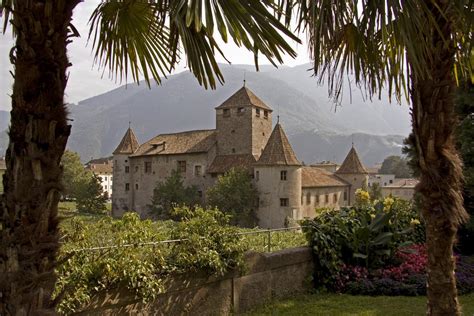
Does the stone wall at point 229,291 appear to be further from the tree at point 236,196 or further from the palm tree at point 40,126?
the tree at point 236,196

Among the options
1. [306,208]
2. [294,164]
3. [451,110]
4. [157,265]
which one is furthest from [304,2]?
[306,208]

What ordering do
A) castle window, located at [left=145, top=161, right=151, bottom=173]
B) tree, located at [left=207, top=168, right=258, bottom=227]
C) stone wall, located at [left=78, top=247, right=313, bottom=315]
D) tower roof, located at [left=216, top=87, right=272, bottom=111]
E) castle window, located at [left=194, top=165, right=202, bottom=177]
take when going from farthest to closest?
castle window, located at [left=145, top=161, right=151, bottom=173], tower roof, located at [left=216, top=87, right=272, bottom=111], castle window, located at [left=194, top=165, right=202, bottom=177], tree, located at [left=207, top=168, right=258, bottom=227], stone wall, located at [left=78, top=247, right=313, bottom=315]

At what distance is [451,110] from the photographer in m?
4.25

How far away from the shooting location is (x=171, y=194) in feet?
153

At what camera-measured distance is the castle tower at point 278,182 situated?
1673 inches

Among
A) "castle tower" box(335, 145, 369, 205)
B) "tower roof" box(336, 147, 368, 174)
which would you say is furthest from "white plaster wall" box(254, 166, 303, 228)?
"tower roof" box(336, 147, 368, 174)

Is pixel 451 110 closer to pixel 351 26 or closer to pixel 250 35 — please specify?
pixel 351 26

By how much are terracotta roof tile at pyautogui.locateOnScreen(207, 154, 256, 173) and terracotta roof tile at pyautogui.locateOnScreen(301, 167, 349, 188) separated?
Result: 6.01 metres

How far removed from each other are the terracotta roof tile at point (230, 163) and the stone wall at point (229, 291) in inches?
1441

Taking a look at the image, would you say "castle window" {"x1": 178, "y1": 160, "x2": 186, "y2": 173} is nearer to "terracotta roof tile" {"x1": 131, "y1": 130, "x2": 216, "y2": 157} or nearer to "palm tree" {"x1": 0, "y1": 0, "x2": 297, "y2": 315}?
"terracotta roof tile" {"x1": 131, "y1": 130, "x2": 216, "y2": 157}

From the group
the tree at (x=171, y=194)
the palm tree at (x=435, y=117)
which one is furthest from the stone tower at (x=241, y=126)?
the palm tree at (x=435, y=117)

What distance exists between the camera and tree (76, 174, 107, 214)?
58.8 meters

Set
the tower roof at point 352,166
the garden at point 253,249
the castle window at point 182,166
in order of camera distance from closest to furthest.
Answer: the garden at point 253,249
the castle window at point 182,166
the tower roof at point 352,166

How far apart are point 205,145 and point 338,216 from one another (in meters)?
39.2
